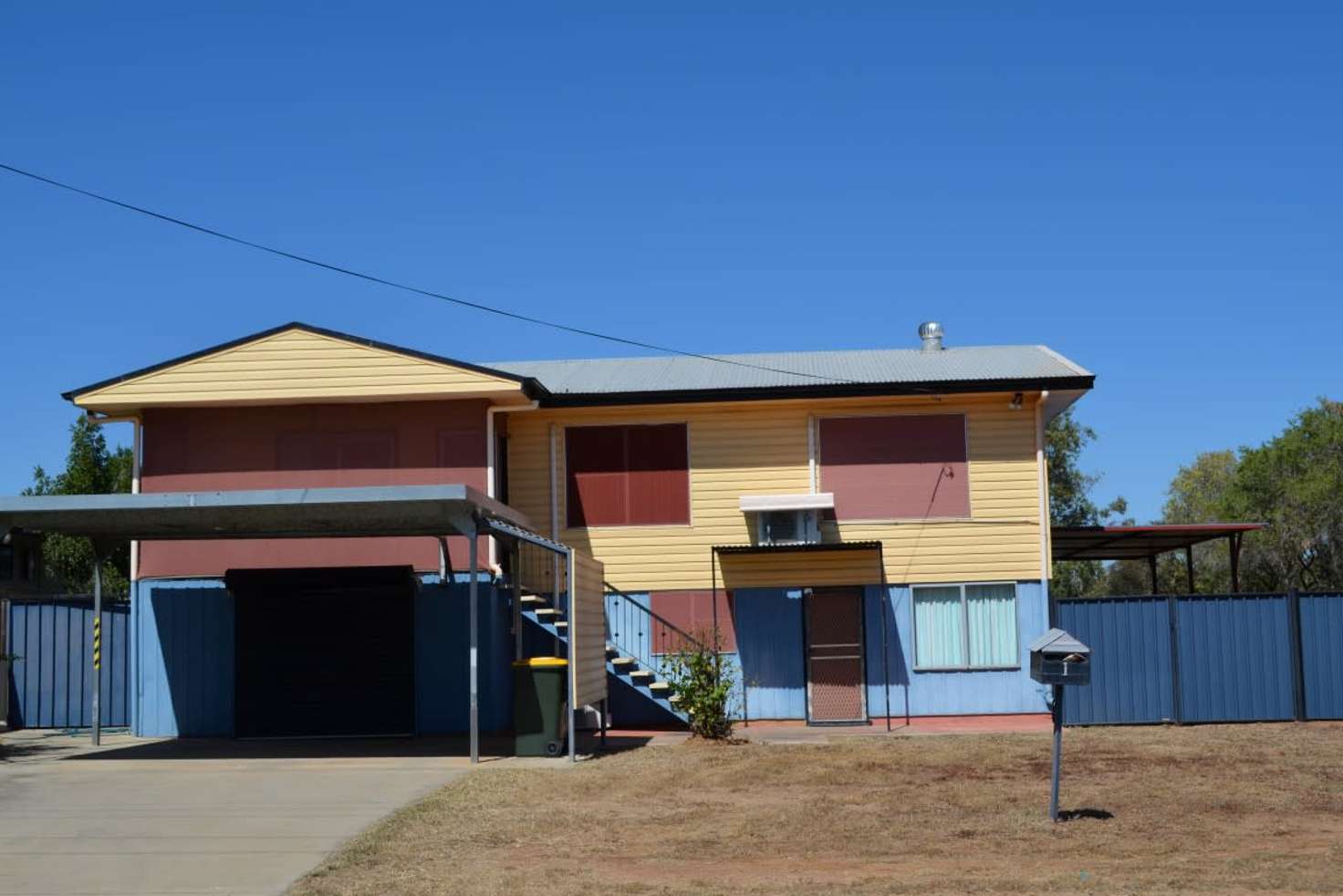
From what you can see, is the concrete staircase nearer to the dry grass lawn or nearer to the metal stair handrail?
the metal stair handrail

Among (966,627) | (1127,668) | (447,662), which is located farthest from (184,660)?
(1127,668)

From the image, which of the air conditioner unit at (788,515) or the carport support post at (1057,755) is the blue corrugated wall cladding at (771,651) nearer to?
the air conditioner unit at (788,515)

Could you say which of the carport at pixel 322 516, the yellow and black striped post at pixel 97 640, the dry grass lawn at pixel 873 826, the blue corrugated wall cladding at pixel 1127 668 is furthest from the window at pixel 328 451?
the blue corrugated wall cladding at pixel 1127 668

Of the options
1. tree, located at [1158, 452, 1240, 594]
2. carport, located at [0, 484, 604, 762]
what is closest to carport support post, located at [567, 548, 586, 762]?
carport, located at [0, 484, 604, 762]

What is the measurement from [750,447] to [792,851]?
40.0ft

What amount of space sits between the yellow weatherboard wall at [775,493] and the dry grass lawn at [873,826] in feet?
16.6

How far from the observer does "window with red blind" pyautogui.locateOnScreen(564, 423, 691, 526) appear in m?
23.3

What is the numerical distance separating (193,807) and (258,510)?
14.1 feet

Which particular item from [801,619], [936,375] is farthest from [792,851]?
[936,375]

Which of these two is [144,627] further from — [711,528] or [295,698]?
[711,528]

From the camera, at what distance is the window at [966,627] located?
22688 mm

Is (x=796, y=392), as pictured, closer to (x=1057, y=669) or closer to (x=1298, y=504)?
(x=1057, y=669)

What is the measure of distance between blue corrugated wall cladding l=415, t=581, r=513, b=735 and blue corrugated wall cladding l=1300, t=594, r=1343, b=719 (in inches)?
450

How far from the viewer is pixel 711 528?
23188 millimetres
